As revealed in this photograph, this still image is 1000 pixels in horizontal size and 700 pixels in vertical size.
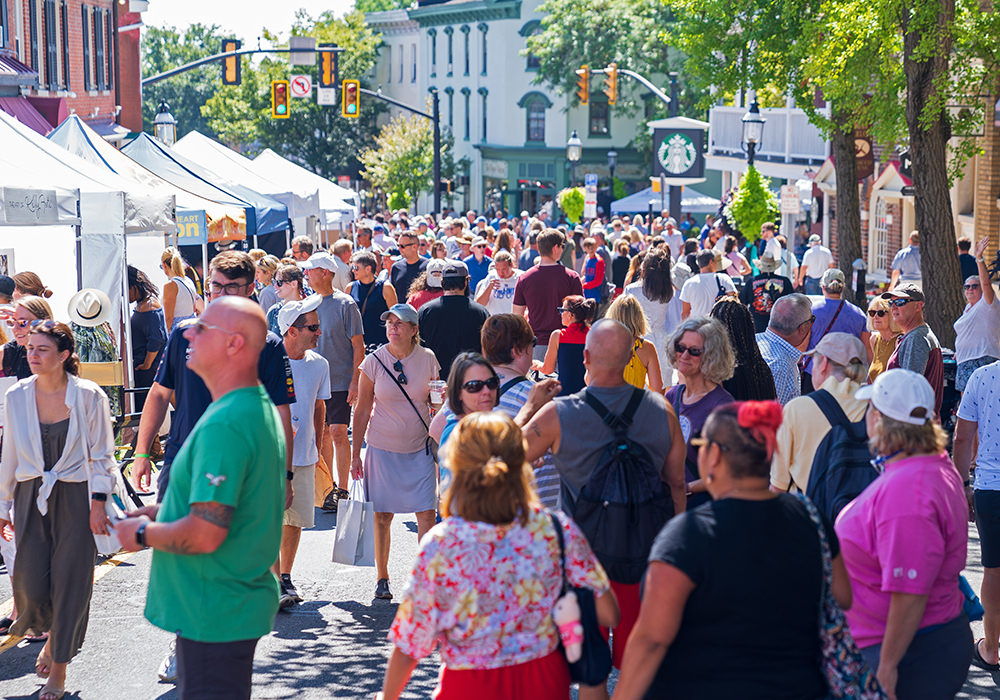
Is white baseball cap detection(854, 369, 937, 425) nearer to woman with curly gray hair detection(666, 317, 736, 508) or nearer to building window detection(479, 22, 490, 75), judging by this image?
woman with curly gray hair detection(666, 317, 736, 508)

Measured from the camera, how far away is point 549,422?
5.38 m

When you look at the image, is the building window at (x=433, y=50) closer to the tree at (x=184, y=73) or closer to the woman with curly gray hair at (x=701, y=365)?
the tree at (x=184, y=73)

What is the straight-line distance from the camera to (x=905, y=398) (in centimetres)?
438

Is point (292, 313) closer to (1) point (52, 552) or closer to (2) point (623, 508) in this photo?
(1) point (52, 552)

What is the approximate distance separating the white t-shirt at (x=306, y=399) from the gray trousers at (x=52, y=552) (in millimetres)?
1655

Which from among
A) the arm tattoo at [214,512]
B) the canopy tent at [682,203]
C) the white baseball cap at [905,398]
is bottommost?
the arm tattoo at [214,512]

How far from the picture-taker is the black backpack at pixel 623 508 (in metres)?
5.25

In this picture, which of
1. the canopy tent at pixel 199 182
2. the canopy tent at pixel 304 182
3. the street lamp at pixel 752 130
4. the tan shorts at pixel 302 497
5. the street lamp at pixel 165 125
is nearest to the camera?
the tan shorts at pixel 302 497

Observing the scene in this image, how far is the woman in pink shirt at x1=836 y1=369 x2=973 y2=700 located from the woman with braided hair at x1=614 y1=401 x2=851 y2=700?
0.62 m

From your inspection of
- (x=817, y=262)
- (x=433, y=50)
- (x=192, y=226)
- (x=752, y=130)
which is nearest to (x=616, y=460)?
(x=192, y=226)

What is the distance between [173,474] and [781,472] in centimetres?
270

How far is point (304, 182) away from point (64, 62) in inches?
310

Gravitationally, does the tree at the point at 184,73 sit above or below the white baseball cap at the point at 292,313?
above

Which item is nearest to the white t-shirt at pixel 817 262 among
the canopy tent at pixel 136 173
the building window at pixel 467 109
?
the canopy tent at pixel 136 173
